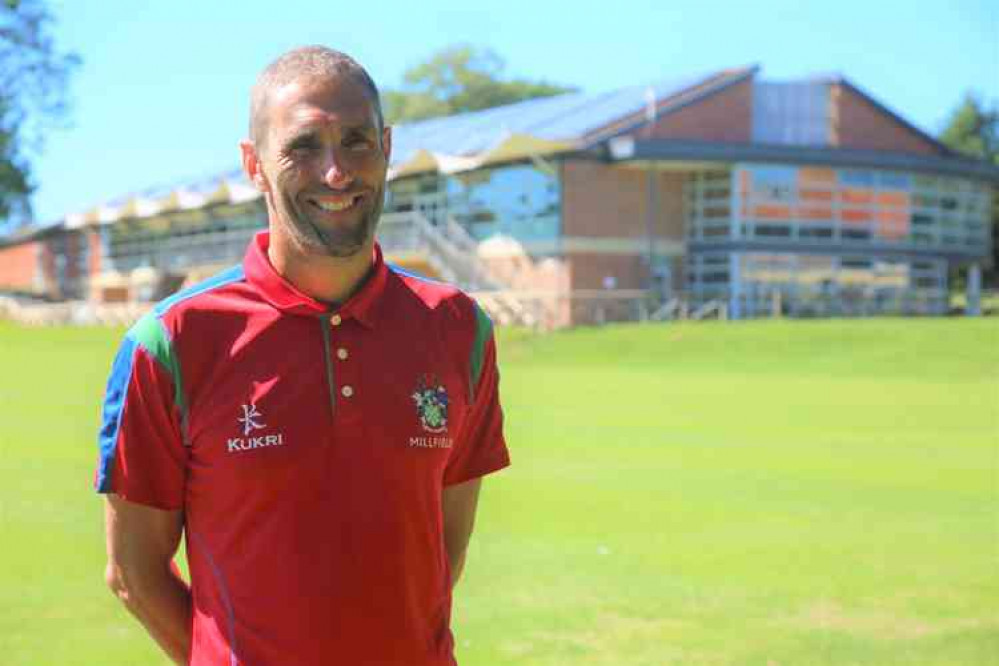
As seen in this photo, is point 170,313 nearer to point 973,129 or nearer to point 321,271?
point 321,271

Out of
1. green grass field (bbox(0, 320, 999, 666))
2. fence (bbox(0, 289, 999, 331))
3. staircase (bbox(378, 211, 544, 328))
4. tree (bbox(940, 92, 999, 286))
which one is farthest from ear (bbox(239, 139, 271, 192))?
tree (bbox(940, 92, 999, 286))

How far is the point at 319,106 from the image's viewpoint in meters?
2.80

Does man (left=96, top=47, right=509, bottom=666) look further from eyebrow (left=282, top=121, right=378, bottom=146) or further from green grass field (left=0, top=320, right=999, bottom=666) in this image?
green grass field (left=0, top=320, right=999, bottom=666)

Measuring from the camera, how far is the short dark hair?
281 centimetres

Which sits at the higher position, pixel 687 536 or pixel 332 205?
pixel 332 205

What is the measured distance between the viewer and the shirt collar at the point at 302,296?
110 inches

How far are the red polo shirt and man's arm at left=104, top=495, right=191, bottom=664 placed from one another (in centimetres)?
6

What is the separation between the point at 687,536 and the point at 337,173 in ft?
21.1

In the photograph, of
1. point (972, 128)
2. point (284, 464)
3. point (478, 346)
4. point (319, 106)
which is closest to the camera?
point (284, 464)

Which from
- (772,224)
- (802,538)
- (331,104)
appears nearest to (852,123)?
(772,224)

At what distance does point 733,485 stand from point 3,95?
61.5 m

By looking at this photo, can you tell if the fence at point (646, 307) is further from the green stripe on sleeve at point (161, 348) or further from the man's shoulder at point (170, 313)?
the green stripe on sleeve at point (161, 348)

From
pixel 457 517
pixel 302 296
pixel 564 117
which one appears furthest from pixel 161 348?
pixel 564 117

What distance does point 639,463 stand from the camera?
40.8ft
